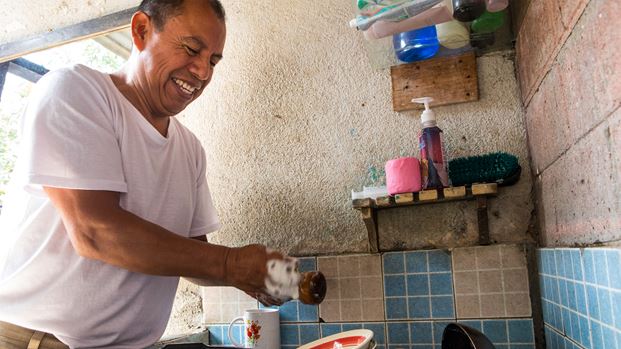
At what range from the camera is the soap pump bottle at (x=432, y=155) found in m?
1.29

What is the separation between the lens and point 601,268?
71 cm

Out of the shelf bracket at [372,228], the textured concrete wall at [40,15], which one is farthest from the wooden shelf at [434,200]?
the textured concrete wall at [40,15]

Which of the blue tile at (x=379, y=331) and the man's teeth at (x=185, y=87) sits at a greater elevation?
the man's teeth at (x=185, y=87)

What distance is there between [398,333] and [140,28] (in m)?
1.19

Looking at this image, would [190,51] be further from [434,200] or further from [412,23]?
[434,200]

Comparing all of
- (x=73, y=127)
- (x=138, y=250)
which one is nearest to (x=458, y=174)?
(x=138, y=250)

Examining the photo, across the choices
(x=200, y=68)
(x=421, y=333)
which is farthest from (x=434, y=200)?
(x=200, y=68)

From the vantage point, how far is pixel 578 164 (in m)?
0.84

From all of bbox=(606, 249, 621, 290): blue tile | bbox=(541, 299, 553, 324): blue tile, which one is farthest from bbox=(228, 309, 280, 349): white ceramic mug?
bbox=(606, 249, 621, 290): blue tile

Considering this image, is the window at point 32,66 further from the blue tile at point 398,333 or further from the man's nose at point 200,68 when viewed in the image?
the blue tile at point 398,333

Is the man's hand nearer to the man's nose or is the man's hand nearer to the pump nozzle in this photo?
the man's nose

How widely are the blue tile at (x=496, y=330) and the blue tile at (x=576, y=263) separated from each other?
0.50m

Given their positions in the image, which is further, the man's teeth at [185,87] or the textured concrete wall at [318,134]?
the textured concrete wall at [318,134]

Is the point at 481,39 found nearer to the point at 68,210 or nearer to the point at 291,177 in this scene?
the point at 291,177
